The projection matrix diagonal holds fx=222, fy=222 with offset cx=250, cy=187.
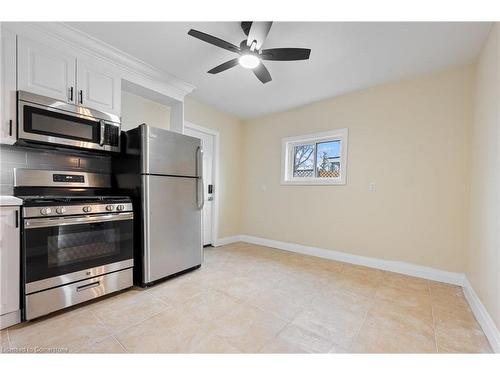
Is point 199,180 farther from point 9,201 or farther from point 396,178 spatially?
point 396,178

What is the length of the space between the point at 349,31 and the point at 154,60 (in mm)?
1974

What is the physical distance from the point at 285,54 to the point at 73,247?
2.40 meters

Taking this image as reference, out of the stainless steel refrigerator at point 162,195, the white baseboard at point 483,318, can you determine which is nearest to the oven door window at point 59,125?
the stainless steel refrigerator at point 162,195

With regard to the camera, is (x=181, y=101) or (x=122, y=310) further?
(x=181, y=101)

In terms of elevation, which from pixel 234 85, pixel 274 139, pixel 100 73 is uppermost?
pixel 234 85

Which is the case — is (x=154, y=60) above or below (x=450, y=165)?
above

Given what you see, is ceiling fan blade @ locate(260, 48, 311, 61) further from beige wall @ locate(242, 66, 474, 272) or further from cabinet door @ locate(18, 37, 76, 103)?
cabinet door @ locate(18, 37, 76, 103)

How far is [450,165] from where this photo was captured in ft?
8.16

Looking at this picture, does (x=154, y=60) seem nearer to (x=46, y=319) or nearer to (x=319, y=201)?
(x=46, y=319)

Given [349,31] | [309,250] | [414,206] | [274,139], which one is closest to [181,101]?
[274,139]

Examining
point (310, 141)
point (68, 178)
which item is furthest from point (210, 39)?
point (310, 141)

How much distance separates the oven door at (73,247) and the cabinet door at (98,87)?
112 cm

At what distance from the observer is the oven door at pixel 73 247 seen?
5.32 ft
